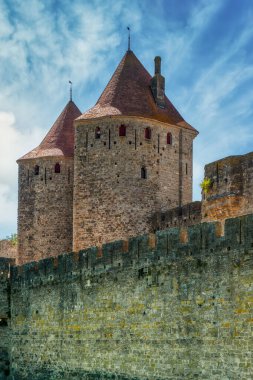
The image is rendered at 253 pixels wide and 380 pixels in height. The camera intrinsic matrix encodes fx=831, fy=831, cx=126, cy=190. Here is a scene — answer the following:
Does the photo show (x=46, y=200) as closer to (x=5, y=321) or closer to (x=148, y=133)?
(x=148, y=133)

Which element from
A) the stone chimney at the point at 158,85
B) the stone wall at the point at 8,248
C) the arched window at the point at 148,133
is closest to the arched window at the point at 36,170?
the stone chimney at the point at 158,85

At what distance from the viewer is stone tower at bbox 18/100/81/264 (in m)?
34.4

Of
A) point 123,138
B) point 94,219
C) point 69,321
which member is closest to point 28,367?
point 69,321

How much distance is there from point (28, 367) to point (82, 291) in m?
3.86

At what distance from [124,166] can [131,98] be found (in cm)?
296

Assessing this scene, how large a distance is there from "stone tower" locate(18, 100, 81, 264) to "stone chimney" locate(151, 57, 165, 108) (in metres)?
4.98

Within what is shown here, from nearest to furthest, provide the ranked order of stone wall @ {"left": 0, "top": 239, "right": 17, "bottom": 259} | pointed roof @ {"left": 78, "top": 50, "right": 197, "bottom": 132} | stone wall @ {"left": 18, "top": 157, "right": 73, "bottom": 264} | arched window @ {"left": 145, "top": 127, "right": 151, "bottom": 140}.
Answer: arched window @ {"left": 145, "top": 127, "right": 151, "bottom": 140}, pointed roof @ {"left": 78, "top": 50, "right": 197, "bottom": 132}, stone wall @ {"left": 18, "top": 157, "right": 73, "bottom": 264}, stone wall @ {"left": 0, "top": 239, "right": 17, "bottom": 259}

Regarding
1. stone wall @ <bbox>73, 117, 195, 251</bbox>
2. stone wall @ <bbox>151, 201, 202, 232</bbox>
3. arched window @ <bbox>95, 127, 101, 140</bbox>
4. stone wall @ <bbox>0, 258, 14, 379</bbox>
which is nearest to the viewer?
stone wall @ <bbox>0, 258, 14, 379</bbox>

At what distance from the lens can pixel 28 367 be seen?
22.7 meters

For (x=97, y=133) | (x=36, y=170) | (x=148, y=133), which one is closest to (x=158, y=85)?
(x=148, y=133)

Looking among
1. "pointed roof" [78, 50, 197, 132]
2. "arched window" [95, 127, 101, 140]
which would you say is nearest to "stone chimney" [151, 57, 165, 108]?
"pointed roof" [78, 50, 197, 132]

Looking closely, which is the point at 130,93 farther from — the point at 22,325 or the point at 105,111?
the point at 22,325

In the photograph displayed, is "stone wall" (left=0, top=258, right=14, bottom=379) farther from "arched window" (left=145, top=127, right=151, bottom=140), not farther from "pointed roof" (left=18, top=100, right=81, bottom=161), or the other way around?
"pointed roof" (left=18, top=100, right=81, bottom=161)

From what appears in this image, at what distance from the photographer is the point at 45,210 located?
34.8m
